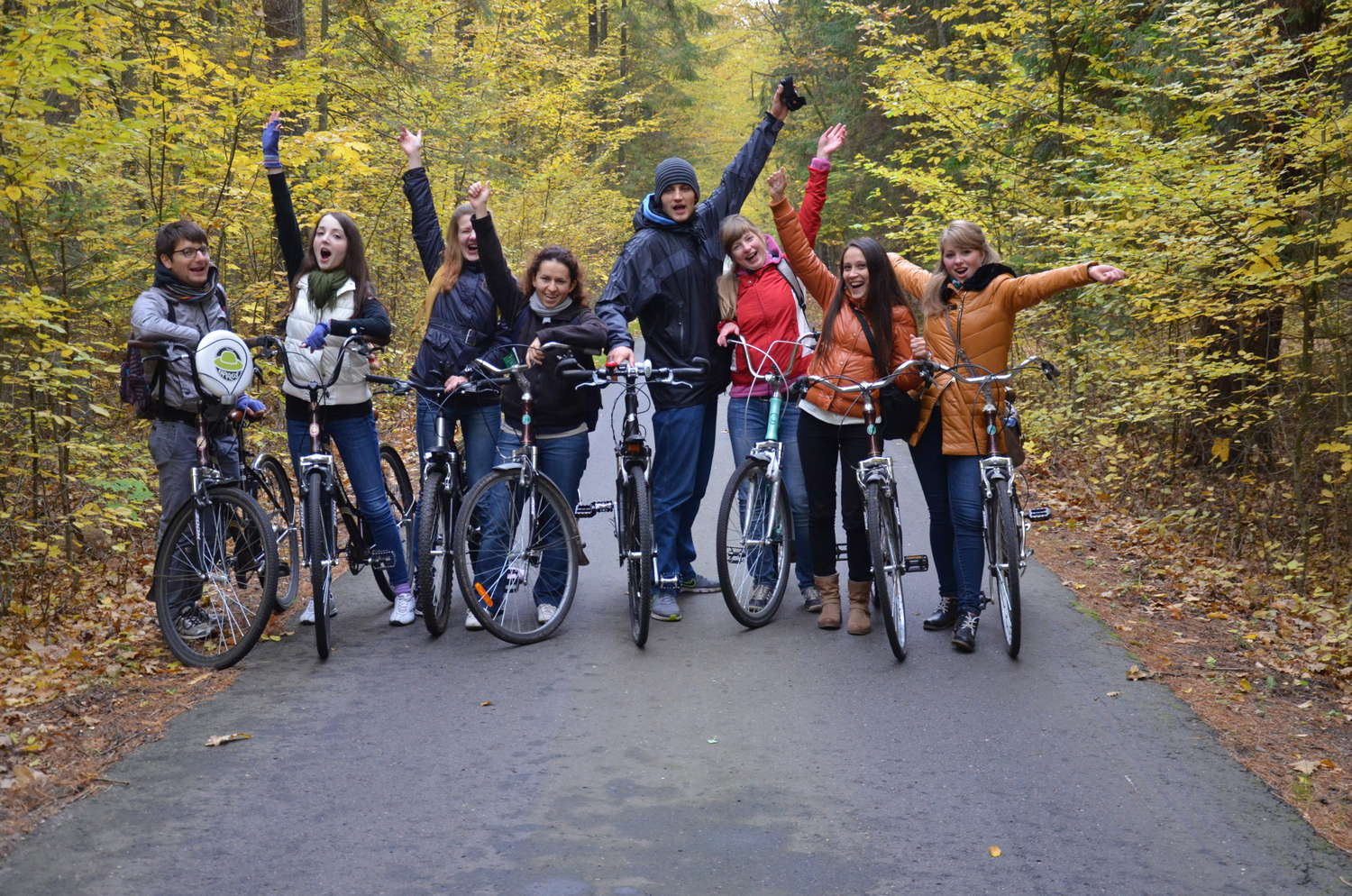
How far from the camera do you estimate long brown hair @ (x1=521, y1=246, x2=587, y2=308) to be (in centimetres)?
651

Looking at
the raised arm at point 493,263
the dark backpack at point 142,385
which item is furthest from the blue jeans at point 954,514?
the dark backpack at point 142,385

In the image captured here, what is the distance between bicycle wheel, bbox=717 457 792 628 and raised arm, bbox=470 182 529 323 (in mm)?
1551

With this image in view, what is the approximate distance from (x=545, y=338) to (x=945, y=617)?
266 cm

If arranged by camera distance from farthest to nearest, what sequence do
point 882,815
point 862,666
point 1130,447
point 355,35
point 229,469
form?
1. point 355,35
2. point 1130,447
3. point 229,469
4. point 862,666
5. point 882,815

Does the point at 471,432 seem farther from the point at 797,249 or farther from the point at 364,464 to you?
the point at 797,249

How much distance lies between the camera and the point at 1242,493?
9836mm

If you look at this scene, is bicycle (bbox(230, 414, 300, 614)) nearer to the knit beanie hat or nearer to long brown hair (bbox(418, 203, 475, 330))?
long brown hair (bbox(418, 203, 475, 330))

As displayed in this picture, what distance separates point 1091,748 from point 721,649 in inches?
79.1

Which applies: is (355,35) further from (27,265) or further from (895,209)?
(895,209)

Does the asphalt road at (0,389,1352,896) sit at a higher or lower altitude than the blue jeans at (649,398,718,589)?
lower

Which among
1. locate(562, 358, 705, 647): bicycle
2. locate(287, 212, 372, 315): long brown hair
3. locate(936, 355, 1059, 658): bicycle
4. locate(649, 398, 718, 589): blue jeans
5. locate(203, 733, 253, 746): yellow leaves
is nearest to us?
locate(203, 733, 253, 746): yellow leaves

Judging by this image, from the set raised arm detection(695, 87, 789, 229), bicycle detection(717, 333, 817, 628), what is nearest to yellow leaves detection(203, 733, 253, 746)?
bicycle detection(717, 333, 817, 628)

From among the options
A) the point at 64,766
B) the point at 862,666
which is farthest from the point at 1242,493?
the point at 64,766

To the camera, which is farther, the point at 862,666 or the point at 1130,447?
the point at 1130,447
